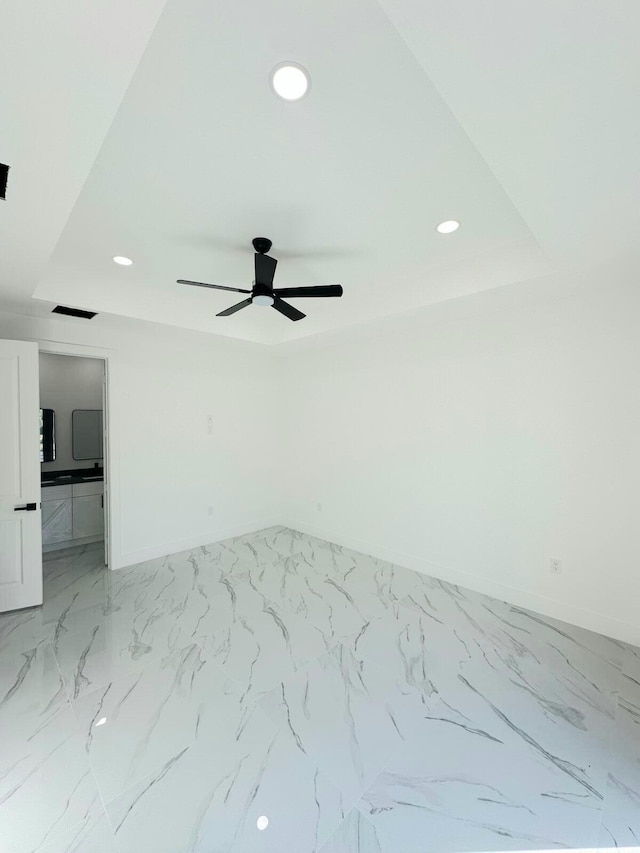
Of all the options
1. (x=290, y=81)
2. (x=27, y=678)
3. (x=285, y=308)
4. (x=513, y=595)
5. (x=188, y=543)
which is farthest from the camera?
(x=188, y=543)

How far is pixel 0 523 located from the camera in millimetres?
2988

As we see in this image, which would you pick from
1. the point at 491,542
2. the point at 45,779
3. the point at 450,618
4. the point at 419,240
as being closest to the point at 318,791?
the point at 45,779

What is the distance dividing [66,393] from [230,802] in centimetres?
512

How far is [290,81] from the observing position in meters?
1.37

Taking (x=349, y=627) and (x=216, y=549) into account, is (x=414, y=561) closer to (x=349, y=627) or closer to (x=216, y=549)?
(x=349, y=627)

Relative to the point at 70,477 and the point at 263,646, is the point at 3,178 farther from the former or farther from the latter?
the point at 70,477

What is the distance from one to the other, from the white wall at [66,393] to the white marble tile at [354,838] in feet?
16.9

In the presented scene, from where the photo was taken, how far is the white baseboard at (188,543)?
13.0ft

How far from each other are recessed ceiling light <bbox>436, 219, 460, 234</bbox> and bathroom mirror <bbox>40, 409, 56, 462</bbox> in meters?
5.12

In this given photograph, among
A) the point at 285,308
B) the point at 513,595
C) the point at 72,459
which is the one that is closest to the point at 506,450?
the point at 513,595

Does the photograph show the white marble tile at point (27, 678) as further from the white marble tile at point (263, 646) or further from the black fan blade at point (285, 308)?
the black fan blade at point (285, 308)

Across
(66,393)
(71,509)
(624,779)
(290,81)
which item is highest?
(290,81)

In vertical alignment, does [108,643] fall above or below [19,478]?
below

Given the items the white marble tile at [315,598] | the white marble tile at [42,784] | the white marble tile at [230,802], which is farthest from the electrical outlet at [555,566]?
the white marble tile at [42,784]
